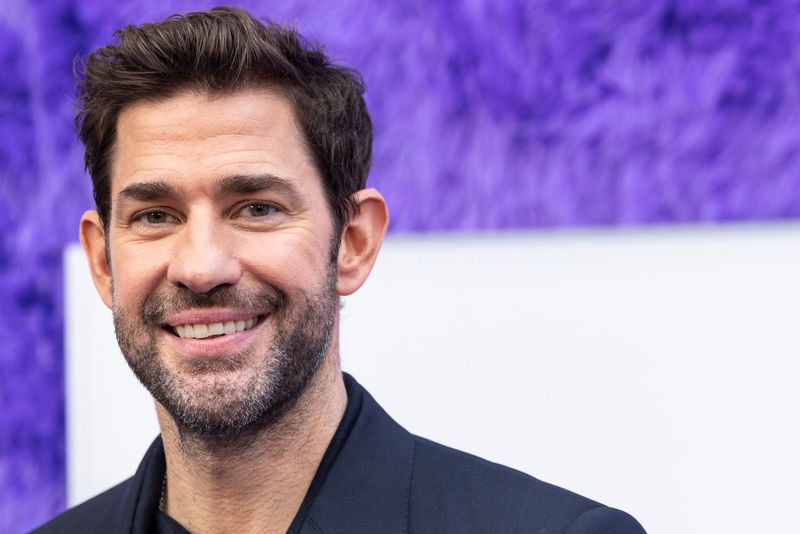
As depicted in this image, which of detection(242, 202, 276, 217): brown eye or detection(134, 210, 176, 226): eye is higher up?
detection(242, 202, 276, 217): brown eye

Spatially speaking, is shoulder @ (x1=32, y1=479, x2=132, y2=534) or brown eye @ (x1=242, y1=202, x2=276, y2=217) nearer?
brown eye @ (x1=242, y1=202, x2=276, y2=217)

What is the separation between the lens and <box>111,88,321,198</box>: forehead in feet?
4.65

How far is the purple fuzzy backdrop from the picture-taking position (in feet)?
5.82

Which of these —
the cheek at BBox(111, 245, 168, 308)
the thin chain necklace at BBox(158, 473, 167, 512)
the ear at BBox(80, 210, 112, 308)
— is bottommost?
the thin chain necklace at BBox(158, 473, 167, 512)

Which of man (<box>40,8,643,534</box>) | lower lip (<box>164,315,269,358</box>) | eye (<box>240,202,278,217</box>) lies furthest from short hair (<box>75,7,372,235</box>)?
lower lip (<box>164,315,269,358</box>)

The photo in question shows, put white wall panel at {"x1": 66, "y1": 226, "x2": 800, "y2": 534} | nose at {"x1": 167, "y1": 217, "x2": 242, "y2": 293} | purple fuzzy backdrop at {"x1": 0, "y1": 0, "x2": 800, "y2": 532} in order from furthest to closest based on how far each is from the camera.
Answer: purple fuzzy backdrop at {"x1": 0, "y1": 0, "x2": 800, "y2": 532}
white wall panel at {"x1": 66, "y1": 226, "x2": 800, "y2": 534}
nose at {"x1": 167, "y1": 217, "x2": 242, "y2": 293}

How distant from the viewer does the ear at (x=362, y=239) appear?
1.55 meters

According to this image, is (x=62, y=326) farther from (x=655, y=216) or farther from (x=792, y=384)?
(x=792, y=384)

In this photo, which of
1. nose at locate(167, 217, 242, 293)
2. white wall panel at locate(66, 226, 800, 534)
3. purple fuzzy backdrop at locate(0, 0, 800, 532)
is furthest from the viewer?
purple fuzzy backdrop at locate(0, 0, 800, 532)

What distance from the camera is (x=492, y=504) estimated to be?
140 cm

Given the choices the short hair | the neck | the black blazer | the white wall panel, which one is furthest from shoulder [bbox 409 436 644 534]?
the short hair

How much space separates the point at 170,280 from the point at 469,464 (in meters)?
0.47

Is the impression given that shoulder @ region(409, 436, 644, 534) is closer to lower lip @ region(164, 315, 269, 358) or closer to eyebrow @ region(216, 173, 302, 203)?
lower lip @ region(164, 315, 269, 358)

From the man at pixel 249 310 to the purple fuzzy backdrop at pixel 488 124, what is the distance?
466 millimetres
